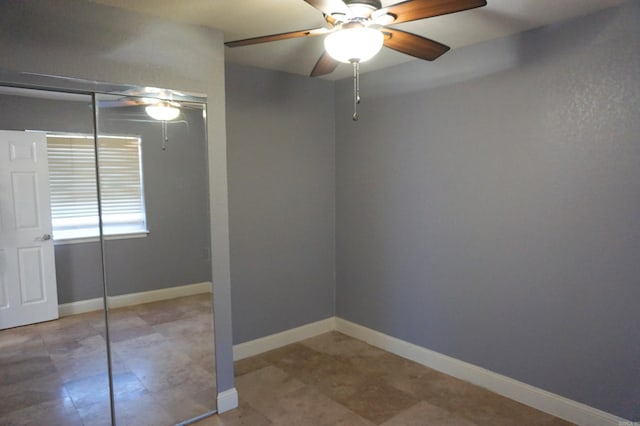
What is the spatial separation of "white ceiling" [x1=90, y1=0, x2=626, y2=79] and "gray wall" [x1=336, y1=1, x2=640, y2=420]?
6.6 inches

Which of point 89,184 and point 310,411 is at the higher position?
point 89,184

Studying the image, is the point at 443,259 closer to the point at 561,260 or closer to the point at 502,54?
the point at 561,260

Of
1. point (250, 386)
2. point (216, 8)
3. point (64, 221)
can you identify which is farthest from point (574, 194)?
point (64, 221)

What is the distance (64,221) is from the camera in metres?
2.49

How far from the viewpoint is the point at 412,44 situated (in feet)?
6.84

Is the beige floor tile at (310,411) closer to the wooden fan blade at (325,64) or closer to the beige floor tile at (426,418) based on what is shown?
the beige floor tile at (426,418)

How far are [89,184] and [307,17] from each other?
5.22 feet

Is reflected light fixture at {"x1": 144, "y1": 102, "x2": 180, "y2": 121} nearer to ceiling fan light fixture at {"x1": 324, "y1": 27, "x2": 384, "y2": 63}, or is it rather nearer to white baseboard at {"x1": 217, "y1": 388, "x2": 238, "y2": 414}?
ceiling fan light fixture at {"x1": 324, "y1": 27, "x2": 384, "y2": 63}

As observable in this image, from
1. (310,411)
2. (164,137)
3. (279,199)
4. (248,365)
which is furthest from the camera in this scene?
(279,199)

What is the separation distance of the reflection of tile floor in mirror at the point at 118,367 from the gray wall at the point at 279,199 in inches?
31.0

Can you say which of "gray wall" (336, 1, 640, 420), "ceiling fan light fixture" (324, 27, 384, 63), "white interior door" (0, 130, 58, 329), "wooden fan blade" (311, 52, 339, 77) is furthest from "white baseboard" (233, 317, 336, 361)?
"ceiling fan light fixture" (324, 27, 384, 63)

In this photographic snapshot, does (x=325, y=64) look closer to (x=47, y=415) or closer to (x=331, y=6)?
(x=331, y=6)

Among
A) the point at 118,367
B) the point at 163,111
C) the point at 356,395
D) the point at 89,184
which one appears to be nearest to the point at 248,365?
the point at 356,395

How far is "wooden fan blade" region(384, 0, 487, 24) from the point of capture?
64.2 inches
